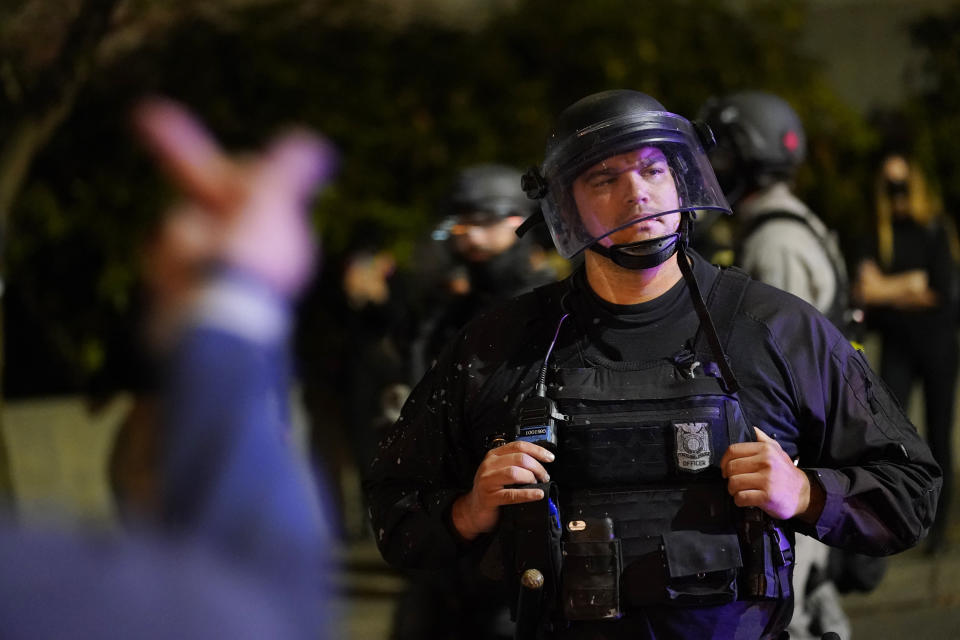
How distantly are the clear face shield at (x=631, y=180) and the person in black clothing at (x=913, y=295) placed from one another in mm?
4546

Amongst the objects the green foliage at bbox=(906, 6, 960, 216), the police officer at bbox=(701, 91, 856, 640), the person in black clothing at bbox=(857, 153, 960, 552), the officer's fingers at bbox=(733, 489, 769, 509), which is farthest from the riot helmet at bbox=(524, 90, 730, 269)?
the green foliage at bbox=(906, 6, 960, 216)

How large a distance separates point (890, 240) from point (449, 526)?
5139 millimetres

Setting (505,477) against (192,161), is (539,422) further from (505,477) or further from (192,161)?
(192,161)

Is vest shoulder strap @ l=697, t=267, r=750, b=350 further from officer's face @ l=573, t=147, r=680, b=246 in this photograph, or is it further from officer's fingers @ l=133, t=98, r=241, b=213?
officer's fingers @ l=133, t=98, r=241, b=213

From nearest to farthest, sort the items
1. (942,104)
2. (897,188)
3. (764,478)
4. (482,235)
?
(764,478), (482,235), (897,188), (942,104)

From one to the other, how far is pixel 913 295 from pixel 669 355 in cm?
482

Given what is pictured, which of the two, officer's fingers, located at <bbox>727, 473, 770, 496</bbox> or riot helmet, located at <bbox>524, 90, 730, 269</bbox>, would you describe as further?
riot helmet, located at <bbox>524, 90, 730, 269</bbox>

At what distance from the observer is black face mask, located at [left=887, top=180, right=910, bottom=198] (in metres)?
7.49

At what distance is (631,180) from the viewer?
3.11 meters

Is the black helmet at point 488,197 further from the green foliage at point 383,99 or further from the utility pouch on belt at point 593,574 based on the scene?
the green foliage at point 383,99

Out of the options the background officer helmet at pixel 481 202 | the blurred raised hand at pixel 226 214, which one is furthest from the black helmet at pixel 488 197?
the blurred raised hand at pixel 226 214

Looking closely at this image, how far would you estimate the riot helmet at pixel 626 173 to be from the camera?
3066 mm

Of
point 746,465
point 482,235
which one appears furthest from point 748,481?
point 482,235

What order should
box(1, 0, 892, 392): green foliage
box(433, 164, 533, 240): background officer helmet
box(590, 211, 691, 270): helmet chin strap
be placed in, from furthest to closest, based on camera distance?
box(1, 0, 892, 392): green foliage
box(433, 164, 533, 240): background officer helmet
box(590, 211, 691, 270): helmet chin strap
